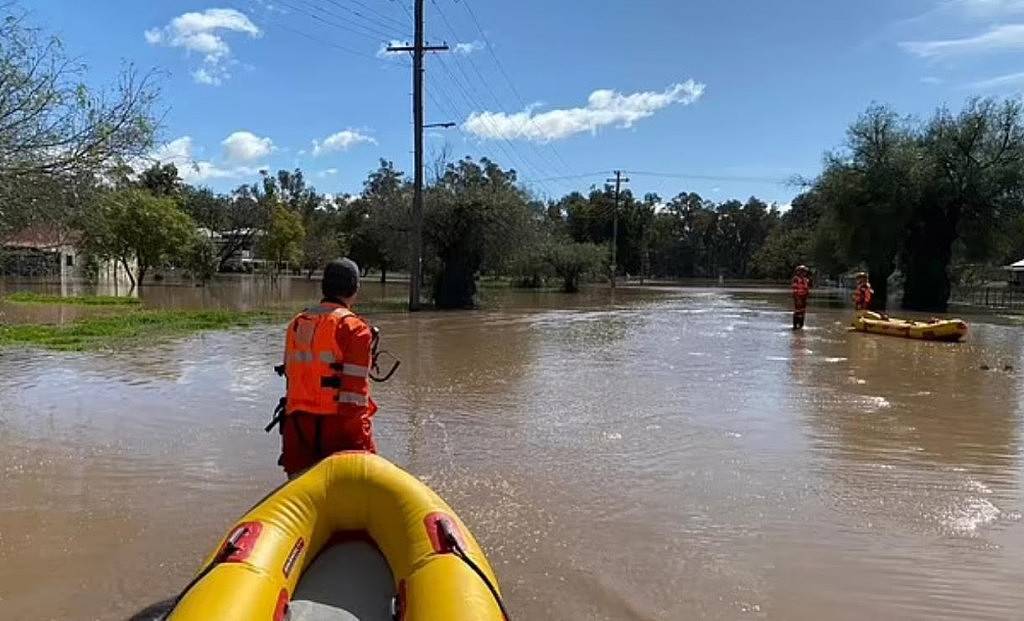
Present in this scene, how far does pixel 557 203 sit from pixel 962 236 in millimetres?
43990

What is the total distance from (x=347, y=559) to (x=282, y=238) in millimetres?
63909

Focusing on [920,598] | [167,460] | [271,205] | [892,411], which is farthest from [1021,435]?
[271,205]

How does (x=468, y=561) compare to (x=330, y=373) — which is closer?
(x=468, y=561)

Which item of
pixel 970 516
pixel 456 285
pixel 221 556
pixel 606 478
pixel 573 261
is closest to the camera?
pixel 221 556

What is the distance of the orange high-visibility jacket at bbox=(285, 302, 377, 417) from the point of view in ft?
13.3

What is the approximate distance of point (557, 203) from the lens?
256 ft

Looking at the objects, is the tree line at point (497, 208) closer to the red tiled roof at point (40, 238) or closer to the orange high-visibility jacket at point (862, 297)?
the red tiled roof at point (40, 238)

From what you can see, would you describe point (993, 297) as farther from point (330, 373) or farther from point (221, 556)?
point (221, 556)

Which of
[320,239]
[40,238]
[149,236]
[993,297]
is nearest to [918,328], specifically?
[40,238]

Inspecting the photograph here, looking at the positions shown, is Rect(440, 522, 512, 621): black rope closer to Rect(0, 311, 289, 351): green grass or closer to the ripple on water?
the ripple on water

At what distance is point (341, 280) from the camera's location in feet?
13.5

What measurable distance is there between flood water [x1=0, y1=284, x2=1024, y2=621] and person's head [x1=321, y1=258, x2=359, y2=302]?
1763mm

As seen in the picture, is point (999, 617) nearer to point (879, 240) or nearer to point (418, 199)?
point (418, 199)

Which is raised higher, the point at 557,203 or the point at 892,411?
the point at 557,203
